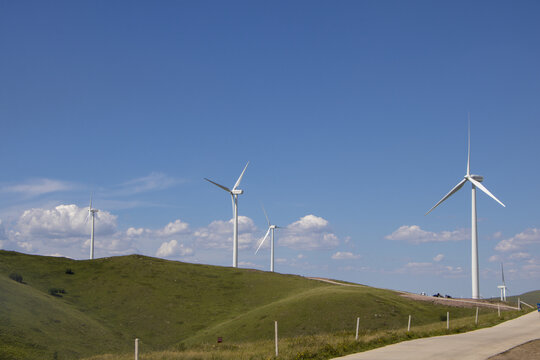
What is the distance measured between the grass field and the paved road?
220cm

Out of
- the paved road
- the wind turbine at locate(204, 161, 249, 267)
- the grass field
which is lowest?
the grass field

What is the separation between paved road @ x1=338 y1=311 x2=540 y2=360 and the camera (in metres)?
28.9

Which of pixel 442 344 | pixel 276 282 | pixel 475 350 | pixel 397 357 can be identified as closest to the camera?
pixel 397 357

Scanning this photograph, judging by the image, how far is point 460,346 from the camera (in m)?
32.8

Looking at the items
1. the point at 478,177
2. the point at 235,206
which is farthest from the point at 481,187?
the point at 235,206

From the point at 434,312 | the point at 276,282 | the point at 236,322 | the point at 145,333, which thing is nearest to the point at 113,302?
the point at 145,333

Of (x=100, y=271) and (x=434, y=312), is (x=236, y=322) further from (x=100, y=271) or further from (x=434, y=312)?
(x=100, y=271)

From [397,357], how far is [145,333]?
5605 centimetres

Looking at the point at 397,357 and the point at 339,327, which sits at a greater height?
the point at 397,357

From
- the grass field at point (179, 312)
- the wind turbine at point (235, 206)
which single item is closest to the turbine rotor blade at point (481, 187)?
the grass field at point (179, 312)

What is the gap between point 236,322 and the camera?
74.4m

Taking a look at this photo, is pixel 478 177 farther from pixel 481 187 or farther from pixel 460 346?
pixel 460 346

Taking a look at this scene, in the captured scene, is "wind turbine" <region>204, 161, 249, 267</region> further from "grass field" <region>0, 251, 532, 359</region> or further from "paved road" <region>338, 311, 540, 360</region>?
"paved road" <region>338, 311, 540, 360</region>

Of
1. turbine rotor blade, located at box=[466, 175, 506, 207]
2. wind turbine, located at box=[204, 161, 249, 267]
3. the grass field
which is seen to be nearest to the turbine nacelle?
turbine rotor blade, located at box=[466, 175, 506, 207]
